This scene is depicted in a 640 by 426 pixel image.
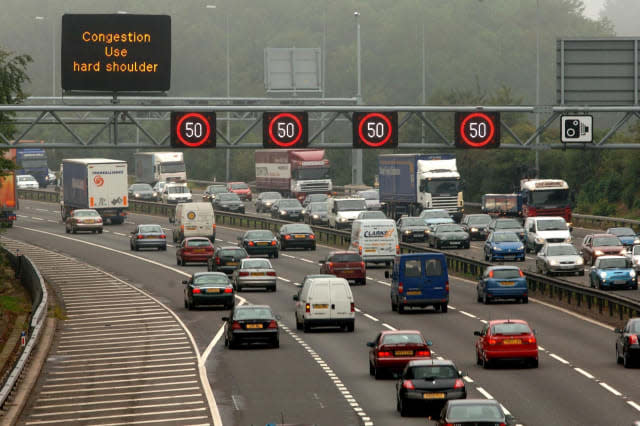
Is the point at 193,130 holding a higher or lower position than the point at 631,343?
higher

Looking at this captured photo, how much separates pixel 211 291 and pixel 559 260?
16.1 metres

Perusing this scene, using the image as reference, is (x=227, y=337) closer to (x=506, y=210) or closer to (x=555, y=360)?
(x=555, y=360)

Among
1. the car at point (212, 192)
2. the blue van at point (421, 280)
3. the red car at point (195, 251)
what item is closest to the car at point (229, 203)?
the car at point (212, 192)

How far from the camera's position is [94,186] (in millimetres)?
84500

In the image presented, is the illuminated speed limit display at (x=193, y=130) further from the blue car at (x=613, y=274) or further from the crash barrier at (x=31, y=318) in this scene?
the blue car at (x=613, y=274)

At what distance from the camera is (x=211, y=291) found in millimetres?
46406

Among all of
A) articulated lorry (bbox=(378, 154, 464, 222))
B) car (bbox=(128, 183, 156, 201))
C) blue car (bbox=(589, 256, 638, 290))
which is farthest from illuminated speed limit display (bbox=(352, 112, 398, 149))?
car (bbox=(128, 183, 156, 201))

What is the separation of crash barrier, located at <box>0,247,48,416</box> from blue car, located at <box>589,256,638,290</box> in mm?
19667

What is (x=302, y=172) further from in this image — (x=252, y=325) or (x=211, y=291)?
(x=252, y=325)

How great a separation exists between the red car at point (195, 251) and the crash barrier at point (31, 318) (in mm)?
7659

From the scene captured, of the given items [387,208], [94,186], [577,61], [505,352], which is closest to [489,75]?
[387,208]

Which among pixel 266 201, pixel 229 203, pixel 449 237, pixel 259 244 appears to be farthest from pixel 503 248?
pixel 266 201

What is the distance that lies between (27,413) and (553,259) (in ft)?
104

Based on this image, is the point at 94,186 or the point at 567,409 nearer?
the point at 567,409
